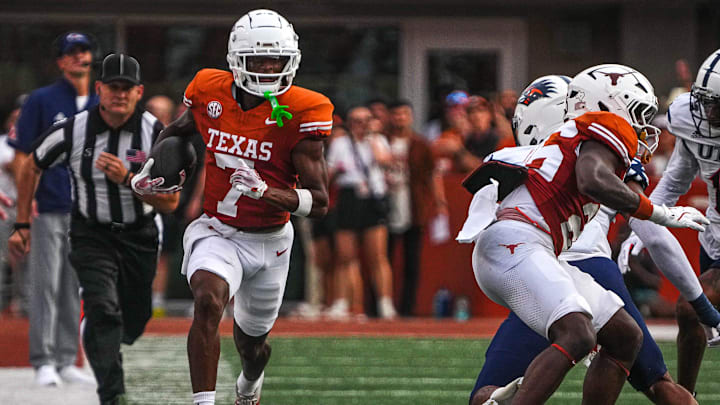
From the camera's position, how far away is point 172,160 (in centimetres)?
491

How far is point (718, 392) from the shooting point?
20.3ft

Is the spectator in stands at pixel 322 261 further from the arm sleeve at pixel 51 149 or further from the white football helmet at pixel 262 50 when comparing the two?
the white football helmet at pixel 262 50

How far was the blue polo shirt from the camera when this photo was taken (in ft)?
22.2

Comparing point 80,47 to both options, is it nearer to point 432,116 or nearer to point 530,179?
point 530,179

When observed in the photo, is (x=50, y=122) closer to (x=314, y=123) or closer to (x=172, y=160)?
(x=172, y=160)

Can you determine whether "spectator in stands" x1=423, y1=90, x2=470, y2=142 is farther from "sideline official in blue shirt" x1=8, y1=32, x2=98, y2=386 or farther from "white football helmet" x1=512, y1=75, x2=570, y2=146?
"white football helmet" x1=512, y1=75, x2=570, y2=146

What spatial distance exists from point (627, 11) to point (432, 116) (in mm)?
2745

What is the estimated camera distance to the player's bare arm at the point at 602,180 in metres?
3.94

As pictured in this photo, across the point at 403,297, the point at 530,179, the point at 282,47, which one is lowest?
the point at 403,297

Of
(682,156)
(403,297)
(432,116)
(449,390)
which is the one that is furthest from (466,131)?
(682,156)

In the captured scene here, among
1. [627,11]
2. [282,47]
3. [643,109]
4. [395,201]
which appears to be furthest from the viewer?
[627,11]

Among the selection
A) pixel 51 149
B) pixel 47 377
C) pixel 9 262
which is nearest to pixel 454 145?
pixel 9 262

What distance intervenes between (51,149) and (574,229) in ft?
8.88

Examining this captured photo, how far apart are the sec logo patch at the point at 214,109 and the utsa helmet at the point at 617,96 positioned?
1.42 meters
